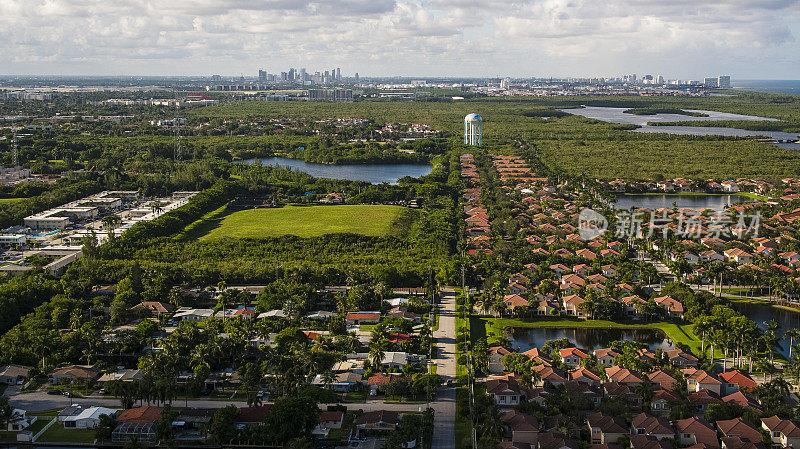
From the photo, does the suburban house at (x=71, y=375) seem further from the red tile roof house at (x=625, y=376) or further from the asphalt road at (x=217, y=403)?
the red tile roof house at (x=625, y=376)

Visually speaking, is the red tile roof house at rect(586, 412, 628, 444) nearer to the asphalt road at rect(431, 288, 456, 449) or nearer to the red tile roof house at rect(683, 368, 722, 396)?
the asphalt road at rect(431, 288, 456, 449)

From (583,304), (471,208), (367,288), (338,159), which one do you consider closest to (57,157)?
(338,159)

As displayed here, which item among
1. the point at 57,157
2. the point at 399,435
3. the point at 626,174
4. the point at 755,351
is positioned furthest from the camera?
the point at 57,157

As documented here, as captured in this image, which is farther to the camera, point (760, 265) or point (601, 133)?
point (601, 133)

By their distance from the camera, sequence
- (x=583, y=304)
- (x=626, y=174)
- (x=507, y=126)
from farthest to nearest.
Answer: (x=507, y=126) < (x=626, y=174) < (x=583, y=304)

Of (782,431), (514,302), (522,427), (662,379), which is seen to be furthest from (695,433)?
(514,302)

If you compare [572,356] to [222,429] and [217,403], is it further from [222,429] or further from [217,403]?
[222,429]

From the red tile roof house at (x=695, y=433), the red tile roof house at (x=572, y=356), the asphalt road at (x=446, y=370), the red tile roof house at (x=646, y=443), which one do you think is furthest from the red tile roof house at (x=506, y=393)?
the red tile roof house at (x=695, y=433)

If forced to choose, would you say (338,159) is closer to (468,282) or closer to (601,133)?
(601,133)

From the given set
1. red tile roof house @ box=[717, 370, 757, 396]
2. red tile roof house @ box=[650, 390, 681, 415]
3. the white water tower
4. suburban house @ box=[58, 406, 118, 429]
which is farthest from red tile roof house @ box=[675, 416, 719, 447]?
the white water tower
